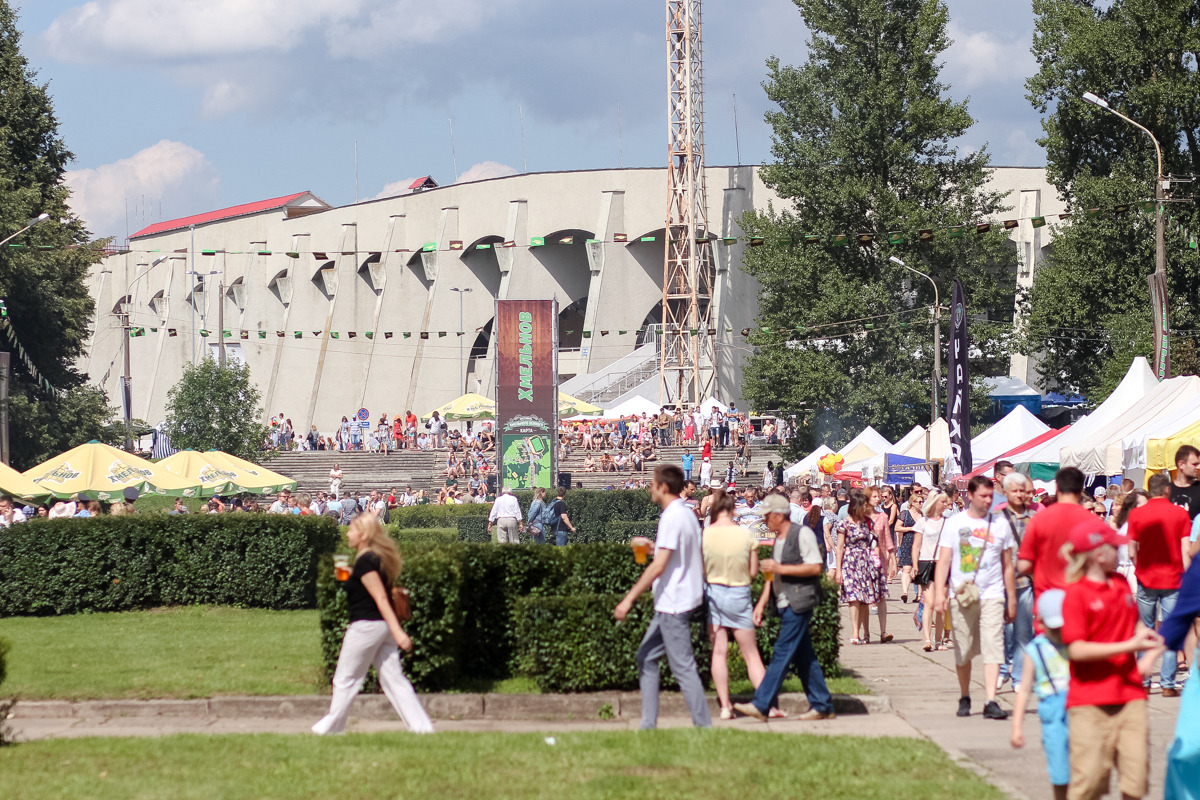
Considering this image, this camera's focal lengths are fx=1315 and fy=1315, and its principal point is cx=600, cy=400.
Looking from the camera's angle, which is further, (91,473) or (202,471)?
(202,471)

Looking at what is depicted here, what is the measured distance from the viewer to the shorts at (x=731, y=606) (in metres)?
8.80

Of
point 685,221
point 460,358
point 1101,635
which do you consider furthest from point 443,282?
point 1101,635

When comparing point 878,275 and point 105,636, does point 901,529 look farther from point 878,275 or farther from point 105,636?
point 878,275

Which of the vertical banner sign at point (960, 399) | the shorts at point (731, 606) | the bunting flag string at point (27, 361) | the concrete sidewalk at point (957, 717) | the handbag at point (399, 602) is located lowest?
the concrete sidewalk at point (957, 717)

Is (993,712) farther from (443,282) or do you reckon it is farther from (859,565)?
(443,282)

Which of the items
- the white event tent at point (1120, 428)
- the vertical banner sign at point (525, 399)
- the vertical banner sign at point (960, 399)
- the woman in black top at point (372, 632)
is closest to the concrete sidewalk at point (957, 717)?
the woman in black top at point (372, 632)

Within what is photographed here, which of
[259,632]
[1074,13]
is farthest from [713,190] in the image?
[259,632]

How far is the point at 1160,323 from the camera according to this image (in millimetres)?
24031

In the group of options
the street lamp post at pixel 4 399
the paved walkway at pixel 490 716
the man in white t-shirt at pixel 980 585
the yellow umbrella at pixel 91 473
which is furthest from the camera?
the street lamp post at pixel 4 399

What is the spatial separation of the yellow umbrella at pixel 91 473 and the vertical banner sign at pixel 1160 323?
63.2 feet

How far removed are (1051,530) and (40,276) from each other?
41970 mm

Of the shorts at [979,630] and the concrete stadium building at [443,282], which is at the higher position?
the concrete stadium building at [443,282]

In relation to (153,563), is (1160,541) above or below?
above

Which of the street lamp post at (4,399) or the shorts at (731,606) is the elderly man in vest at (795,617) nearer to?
the shorts at (731,606)
